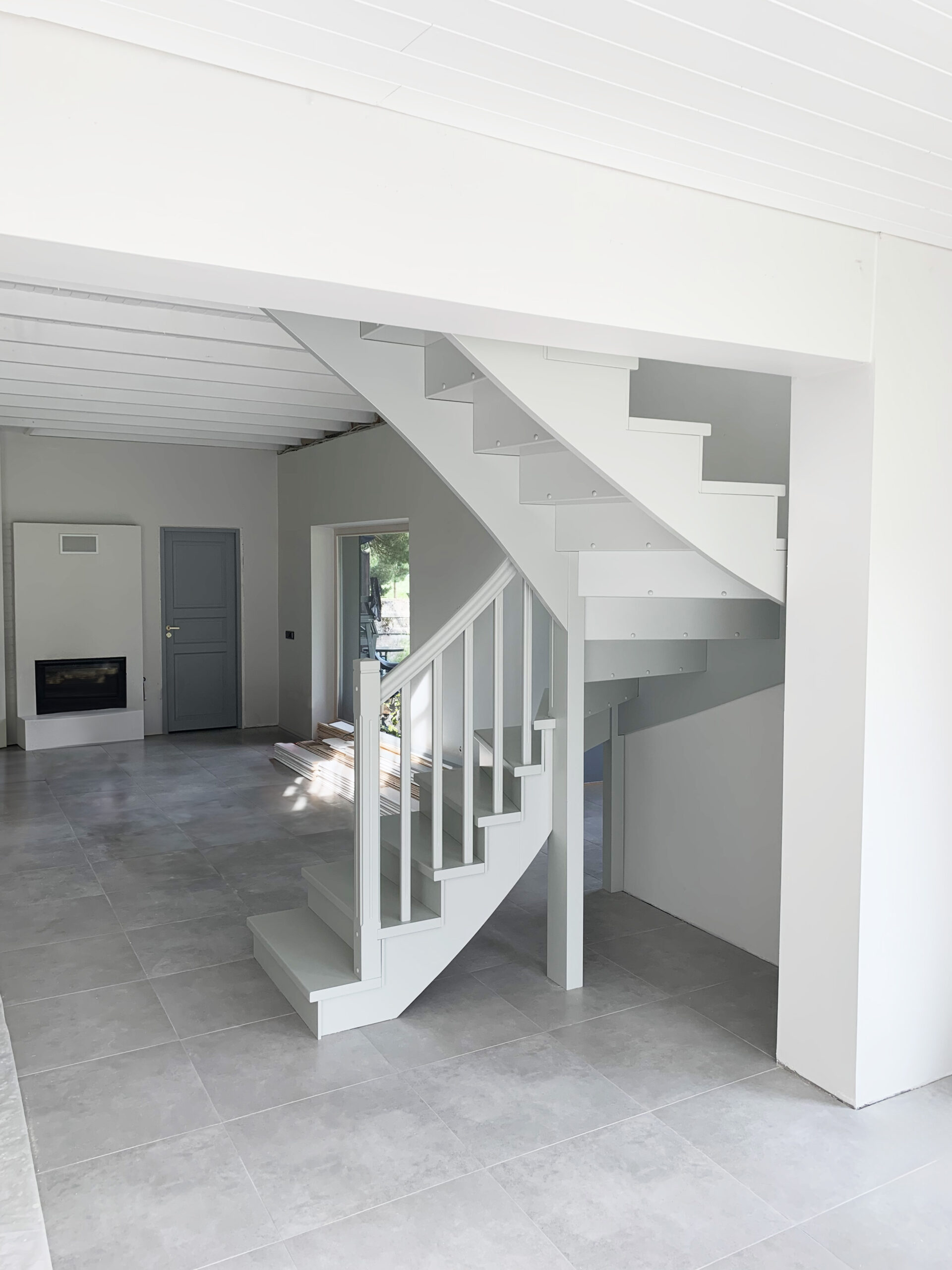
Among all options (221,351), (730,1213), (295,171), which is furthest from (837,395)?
(221,351)

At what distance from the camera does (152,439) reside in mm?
8977

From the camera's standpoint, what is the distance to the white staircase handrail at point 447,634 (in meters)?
3.59

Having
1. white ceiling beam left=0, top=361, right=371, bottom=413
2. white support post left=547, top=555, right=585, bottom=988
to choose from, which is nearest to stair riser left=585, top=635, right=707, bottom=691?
white support post left=547, top=555, right=585, bottom=988

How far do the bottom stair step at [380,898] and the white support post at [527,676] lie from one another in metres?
0.72

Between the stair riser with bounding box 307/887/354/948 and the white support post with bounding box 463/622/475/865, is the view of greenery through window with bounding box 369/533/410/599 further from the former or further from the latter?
the white support post with bounding box 463/622/475/865

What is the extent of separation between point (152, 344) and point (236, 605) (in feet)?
16.5

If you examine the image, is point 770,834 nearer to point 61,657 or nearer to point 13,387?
point 13,387

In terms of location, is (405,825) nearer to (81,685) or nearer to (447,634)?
(447,634)

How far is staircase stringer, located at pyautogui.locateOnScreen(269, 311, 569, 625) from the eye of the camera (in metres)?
3.37

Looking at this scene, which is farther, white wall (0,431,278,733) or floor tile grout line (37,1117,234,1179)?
white wall (0,431,278,733)

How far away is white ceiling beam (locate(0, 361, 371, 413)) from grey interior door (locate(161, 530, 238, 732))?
302cm

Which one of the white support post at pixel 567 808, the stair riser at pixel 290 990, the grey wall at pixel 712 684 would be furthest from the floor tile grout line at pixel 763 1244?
the grey wall at pixel 712 684

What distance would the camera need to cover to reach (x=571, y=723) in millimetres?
3926

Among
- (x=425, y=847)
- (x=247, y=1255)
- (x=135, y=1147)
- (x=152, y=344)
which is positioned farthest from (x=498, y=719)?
(x=152, y=344)
